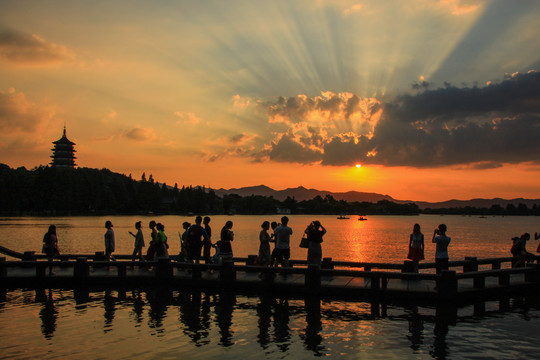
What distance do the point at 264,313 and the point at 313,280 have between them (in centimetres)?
265

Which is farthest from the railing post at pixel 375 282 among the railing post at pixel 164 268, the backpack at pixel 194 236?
the railing post at pixel 164 268

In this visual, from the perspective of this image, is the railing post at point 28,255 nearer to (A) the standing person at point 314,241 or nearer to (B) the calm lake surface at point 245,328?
(B) the calm lake surface at point 245,328

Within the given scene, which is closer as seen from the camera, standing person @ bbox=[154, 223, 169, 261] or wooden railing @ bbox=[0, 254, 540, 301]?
wooden railing @ bbox=[0, 254, 540, 301]

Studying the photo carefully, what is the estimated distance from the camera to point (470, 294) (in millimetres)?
14992

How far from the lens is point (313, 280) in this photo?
15562 millimetres

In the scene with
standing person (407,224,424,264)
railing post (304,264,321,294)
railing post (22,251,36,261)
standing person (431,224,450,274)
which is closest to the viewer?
Answer: railing post (304,264,321,294)

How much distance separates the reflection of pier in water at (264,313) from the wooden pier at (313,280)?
402 millimetres

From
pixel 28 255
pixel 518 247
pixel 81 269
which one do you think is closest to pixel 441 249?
pixel 518 247

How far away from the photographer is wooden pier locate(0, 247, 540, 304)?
1484cm

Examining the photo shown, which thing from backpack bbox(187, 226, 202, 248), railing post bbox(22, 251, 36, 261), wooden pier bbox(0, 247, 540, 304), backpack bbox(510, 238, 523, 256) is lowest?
wooden pier bbox(0, 247, 540, 304)

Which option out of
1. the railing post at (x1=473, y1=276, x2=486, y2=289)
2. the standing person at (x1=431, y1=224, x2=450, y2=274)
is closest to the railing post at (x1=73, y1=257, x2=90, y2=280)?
the standing person at (x1=431, y1=224, x2=450, y2=274)

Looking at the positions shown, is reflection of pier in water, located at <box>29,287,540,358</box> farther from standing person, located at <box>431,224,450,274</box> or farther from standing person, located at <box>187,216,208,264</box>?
standing person, located at <box>431,224,450,274</box>

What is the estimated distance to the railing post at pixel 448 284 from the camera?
14.3 meters

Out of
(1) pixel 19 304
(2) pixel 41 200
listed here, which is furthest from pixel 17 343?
(2) pixel 41 200
